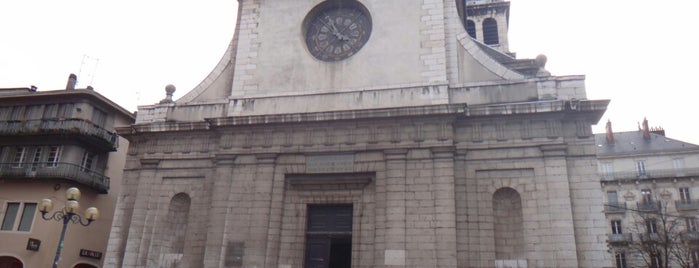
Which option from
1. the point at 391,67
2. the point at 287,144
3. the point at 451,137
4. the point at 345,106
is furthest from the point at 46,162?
the point at 451,137

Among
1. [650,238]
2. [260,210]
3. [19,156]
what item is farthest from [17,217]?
[650,238]

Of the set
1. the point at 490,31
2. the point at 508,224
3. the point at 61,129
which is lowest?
the point at 508,224

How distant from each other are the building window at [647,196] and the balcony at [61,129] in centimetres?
3684

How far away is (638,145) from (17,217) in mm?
43023

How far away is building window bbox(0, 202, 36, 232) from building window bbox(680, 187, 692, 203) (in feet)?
134

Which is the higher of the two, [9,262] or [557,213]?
[557,213]

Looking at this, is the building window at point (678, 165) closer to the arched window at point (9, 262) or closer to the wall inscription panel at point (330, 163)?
the wall inscription panel at point (330, 163)

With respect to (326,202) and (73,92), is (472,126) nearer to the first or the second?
(326,202)

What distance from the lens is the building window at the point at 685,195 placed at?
120 ft

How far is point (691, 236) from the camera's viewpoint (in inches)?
1305

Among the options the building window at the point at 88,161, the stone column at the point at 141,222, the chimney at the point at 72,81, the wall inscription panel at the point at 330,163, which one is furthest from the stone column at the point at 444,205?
the chimney at the point at 72,81

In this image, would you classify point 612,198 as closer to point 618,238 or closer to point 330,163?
point 618,238

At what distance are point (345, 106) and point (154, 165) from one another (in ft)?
23.3

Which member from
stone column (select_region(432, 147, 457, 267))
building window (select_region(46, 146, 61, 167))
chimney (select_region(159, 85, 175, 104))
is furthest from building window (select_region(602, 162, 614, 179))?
building window (select_region(46, 146, 61, 167))
